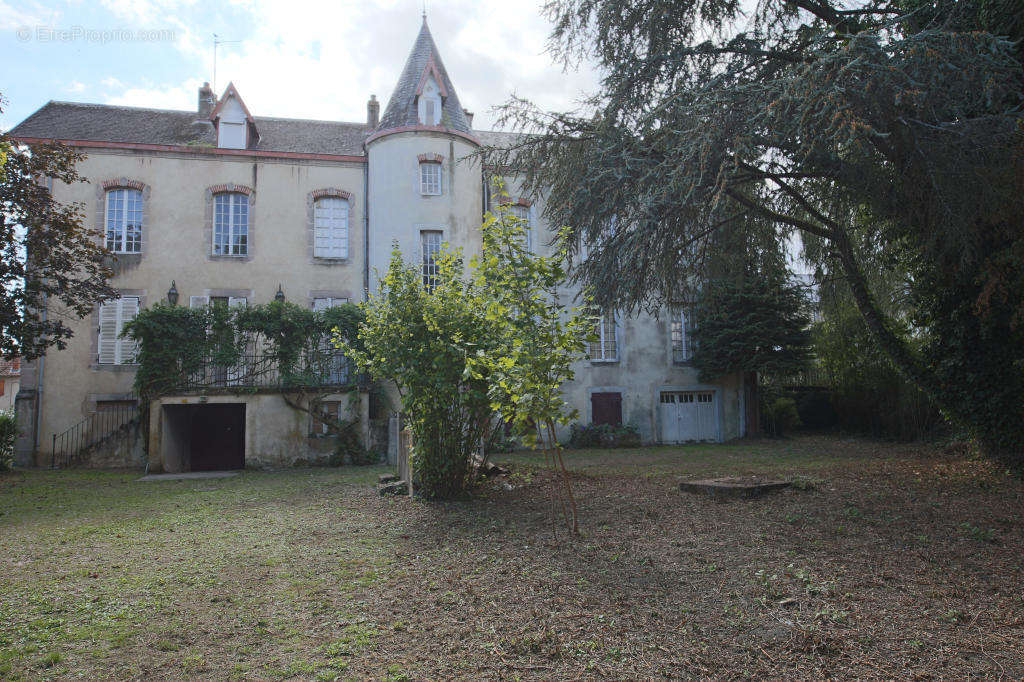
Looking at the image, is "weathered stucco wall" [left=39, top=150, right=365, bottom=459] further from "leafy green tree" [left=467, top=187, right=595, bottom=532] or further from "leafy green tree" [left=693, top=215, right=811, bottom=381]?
"leafy green tree" [left=467, top=187, right=595, bottom=532]

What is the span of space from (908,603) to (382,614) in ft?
11.5

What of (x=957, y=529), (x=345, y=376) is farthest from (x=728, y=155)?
(x=345, y=376)

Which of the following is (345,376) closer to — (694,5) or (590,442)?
(590,442)

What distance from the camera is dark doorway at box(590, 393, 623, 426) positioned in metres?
20.4

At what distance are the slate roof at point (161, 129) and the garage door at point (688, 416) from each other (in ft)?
42.5

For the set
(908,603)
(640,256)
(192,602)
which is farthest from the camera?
(640,256)

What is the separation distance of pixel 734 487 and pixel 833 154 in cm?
423

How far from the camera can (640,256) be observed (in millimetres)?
8539

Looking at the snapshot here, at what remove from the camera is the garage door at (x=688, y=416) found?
21.1m

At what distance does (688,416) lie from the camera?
21375 millimetres

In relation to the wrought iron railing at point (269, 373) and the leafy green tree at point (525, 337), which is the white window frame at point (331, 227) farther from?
the leafy green tree at point (525, 337)

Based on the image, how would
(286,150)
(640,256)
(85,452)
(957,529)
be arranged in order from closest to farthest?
(957,529) → (640,256) → (85,452) → (286,150)

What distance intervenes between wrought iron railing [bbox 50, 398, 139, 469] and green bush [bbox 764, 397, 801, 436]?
770 inches

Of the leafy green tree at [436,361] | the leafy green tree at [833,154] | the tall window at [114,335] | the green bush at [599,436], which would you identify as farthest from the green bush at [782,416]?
the tall window at [114,335]
